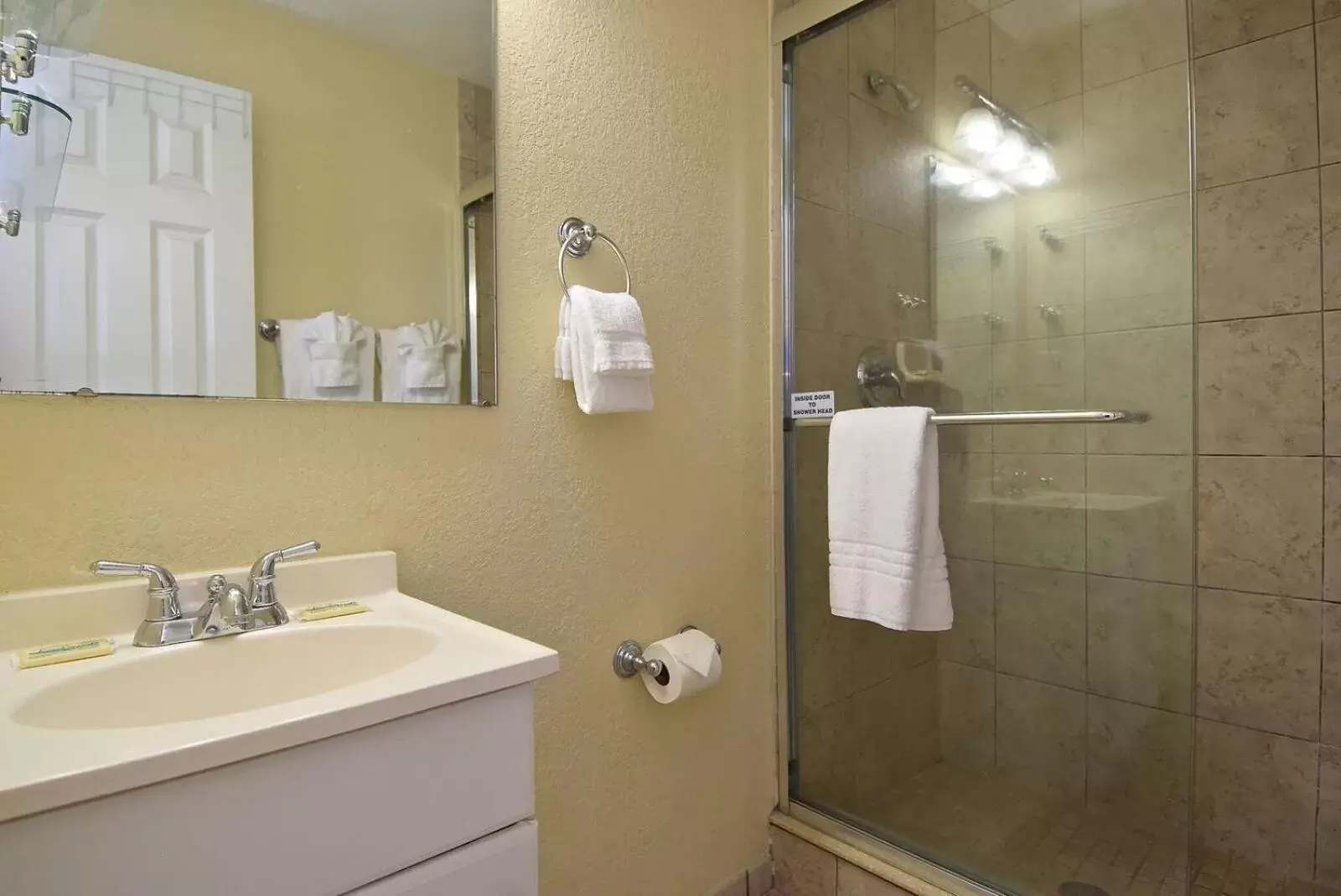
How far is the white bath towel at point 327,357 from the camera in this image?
3.28 ft

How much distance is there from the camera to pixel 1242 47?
5.68 ft

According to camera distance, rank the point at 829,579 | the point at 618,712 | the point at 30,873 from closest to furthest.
Result: 1. the point at 30,873
2. the point at 618,712
3. the point at 829,579

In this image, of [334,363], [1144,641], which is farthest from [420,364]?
[1144,641]

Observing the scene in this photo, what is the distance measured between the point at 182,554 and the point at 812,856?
1384mm

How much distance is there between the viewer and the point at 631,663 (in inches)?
54.4

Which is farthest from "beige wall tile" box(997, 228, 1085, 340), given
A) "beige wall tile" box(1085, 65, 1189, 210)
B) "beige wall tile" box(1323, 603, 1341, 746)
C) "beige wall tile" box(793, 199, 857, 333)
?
"beige wall tile" box(1323, 603, 1341, 746)

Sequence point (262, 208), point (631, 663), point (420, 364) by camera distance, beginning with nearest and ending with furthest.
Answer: point (262, 208)
point (420, 364)
point (631, 663)

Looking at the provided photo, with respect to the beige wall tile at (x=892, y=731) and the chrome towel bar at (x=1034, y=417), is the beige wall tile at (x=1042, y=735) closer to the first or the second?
the beige wall tile at (x=892, y=731)

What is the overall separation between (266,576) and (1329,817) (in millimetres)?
2231

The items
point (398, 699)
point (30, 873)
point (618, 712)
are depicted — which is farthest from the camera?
point (618, 712)

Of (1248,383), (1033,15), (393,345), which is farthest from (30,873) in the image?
(1248,383)

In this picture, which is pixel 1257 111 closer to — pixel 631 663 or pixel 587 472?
pixel 587 472

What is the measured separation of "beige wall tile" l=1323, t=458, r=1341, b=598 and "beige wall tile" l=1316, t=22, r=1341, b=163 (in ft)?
2.31

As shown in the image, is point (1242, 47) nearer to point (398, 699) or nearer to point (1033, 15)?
point (1033, 15)
